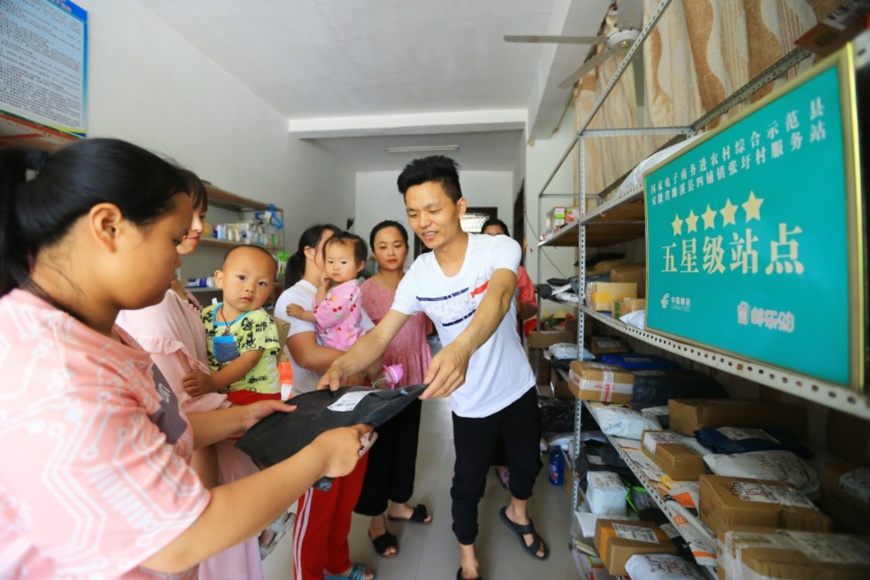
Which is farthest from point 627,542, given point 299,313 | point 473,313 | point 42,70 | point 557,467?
point 42,70

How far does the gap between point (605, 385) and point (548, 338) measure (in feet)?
4.22

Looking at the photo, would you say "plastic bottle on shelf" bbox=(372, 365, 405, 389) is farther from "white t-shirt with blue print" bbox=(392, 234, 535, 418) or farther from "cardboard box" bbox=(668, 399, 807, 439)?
"cardboard box" bbox=(668, 399, 807, 439)

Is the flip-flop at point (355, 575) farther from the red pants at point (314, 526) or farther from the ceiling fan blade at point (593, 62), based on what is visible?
the ceiling fan blade at point (593, 62)

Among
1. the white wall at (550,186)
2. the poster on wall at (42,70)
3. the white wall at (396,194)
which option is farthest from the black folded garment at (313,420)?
the white wall at (396,194)

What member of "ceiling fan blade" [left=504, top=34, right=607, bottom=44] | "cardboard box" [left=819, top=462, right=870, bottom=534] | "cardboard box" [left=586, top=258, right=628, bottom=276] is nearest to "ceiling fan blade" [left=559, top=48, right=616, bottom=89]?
"ceiling fan blade" [left=504, top=34, right=607, bottom=44]

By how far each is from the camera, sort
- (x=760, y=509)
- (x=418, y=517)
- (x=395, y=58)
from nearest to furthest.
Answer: (x=760, y=509) < (x=418, y=517) < (x=395, y=58)

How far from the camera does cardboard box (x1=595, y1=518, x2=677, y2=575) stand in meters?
1.15

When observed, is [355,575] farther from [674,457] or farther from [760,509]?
[760,509]

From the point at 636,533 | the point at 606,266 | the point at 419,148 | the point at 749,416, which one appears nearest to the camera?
the point at 749,416

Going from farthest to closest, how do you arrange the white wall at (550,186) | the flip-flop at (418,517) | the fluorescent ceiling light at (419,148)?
the fluorescent ceiling light at (419,148) < the white wall at (550,186) < the flip-flop at (418,517)

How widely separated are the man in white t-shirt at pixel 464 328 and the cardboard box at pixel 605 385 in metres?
0.21

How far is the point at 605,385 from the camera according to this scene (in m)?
1.51

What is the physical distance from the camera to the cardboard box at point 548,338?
2.71 meters

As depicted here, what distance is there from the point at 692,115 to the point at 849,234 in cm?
150
